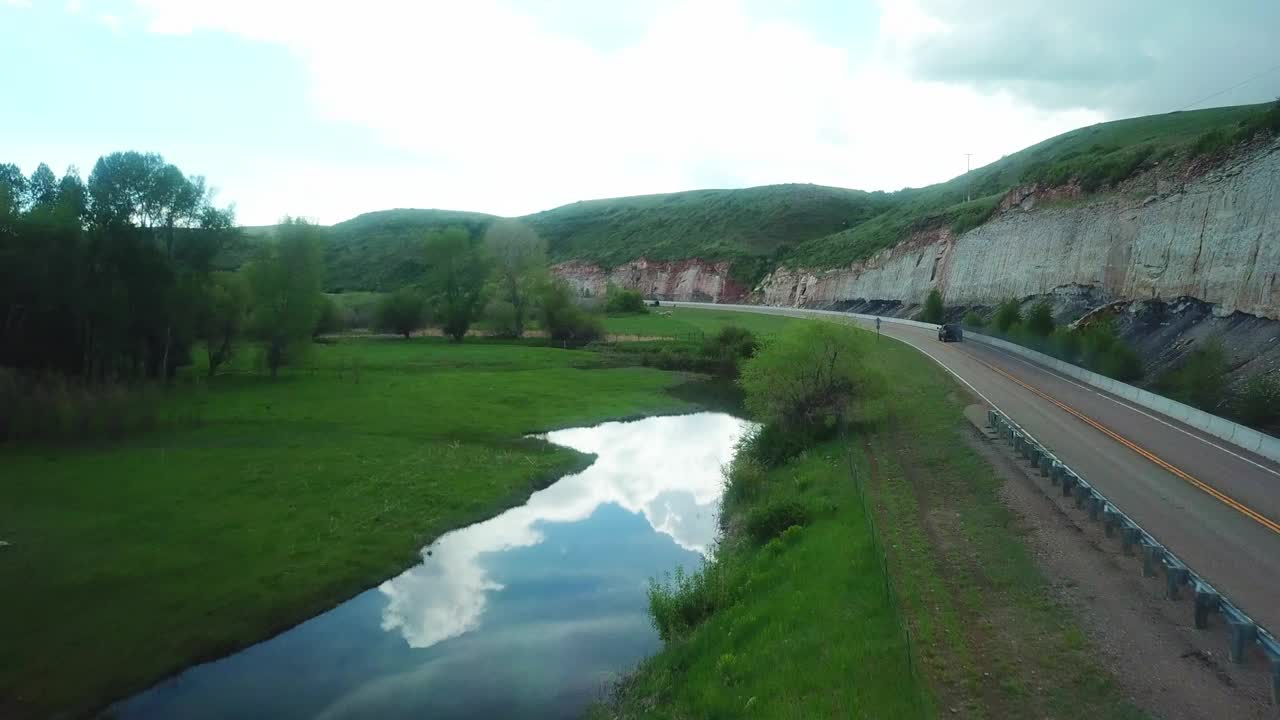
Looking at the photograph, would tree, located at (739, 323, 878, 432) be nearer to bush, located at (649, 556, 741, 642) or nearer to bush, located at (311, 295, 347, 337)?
bush, located at (649, 556, 741, 642)

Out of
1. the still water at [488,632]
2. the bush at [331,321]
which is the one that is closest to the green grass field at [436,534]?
the still water at [488,632]

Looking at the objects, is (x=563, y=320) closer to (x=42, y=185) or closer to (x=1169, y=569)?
(x=42, y=185)

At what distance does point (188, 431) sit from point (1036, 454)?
3593 centimetres

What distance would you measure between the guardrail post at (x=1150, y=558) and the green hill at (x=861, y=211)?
128 ft

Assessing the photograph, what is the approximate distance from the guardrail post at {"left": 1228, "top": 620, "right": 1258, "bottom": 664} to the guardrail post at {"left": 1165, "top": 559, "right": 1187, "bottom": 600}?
7.37 feet

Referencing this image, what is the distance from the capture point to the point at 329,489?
28.5m

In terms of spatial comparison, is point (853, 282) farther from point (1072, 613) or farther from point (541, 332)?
point (1072, 613)

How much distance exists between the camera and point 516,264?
101000mm

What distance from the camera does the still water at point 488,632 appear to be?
16141 mm

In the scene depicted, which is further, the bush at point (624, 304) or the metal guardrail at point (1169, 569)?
the bush at point (624, 304)

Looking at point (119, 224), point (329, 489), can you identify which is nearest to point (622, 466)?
point (329, 489)

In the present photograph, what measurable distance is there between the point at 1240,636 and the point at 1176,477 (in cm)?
1261

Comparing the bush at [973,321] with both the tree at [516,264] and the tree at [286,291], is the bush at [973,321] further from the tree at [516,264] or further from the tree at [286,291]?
the tree at [286,291]

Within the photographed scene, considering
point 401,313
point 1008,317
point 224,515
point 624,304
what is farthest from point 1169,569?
point 624,304
